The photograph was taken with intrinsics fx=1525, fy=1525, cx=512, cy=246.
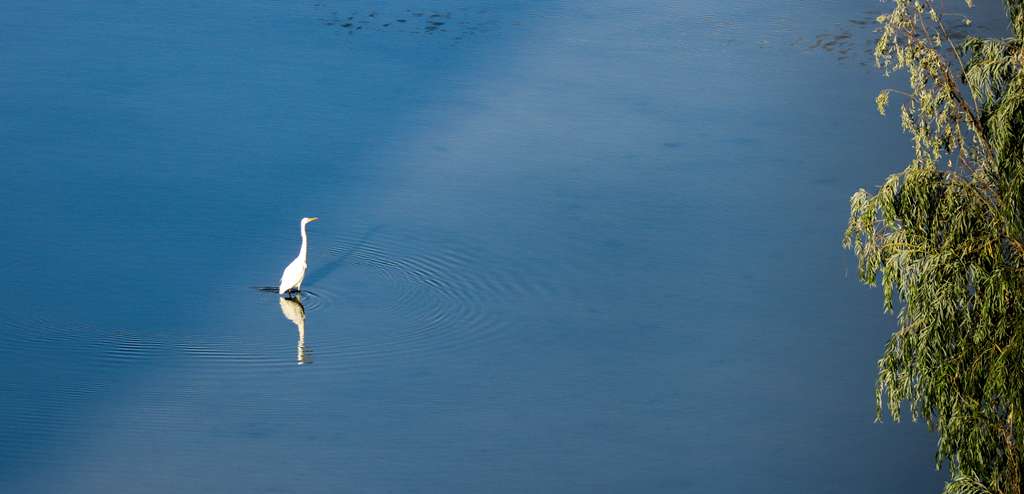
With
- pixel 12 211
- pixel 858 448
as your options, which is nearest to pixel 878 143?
pixel 858 448

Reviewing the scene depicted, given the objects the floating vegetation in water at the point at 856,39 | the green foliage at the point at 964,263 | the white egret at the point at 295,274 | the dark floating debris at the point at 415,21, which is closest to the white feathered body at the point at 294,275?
the white egret at the point at 295,274

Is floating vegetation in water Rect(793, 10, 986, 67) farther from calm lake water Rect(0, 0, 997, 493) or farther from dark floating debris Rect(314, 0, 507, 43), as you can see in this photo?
dark floating debris Rect(314, 0, 507, 43)

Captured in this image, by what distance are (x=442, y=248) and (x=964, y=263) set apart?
4733 millimetres

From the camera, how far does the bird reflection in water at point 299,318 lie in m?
9.34

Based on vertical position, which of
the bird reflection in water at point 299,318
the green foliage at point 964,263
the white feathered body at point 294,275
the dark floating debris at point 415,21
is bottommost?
the bird reflection in water at point 299,318

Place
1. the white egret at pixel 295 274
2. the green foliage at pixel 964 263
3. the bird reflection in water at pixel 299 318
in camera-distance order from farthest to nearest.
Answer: the white egret at pixel 295 274
the bird reflection in water at pixel 299 318
the green foliage at pixel 964 263

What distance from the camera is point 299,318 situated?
977 centimetres

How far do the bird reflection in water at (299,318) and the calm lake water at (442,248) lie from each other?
0.09 feet

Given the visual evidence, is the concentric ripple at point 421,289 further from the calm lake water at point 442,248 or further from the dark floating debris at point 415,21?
the dark floating debris at point 415,21

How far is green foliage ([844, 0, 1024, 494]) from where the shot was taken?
6898mm

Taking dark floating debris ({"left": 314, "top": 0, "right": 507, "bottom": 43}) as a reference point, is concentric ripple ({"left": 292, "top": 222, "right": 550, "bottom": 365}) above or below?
below

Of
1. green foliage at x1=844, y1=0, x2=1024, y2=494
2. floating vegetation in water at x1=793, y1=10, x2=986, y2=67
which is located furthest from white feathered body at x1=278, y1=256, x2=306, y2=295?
floating vegetation in water at x1=793, y1=10, x2=986, y2=67

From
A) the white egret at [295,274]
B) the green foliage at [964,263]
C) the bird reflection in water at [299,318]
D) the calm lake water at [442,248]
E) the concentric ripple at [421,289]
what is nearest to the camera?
the green foliage at [964,263]

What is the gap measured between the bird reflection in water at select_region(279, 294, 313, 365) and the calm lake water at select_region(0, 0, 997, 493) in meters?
0.03
